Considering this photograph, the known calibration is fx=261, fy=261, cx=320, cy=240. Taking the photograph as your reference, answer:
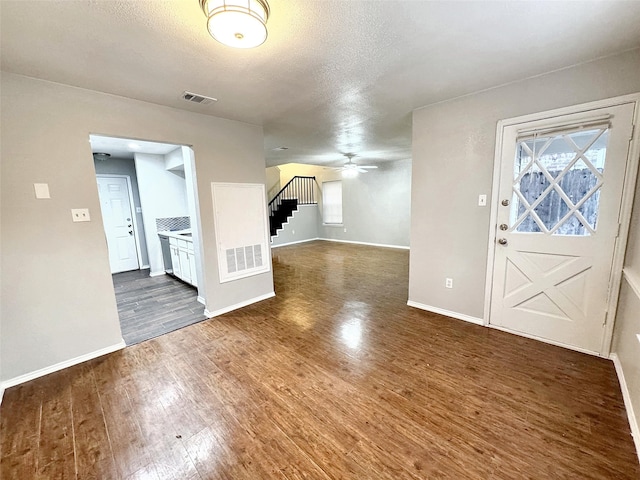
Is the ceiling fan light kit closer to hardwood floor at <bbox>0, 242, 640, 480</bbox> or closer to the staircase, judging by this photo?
the staircase

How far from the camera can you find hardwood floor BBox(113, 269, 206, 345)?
→ 3.09m

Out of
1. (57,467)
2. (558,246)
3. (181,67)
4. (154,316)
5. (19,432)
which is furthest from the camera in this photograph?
(154,316)

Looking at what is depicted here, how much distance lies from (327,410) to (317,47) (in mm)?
2535

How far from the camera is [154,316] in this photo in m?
3.43

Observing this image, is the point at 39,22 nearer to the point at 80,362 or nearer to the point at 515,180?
the point at 80,362

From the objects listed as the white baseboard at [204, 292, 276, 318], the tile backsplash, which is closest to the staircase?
the tile backsplash

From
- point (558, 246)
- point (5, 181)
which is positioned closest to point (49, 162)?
point (5, 181)

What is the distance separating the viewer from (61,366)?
2.38m

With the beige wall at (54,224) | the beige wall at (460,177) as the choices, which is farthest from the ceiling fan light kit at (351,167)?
the beige wall at (54,224)

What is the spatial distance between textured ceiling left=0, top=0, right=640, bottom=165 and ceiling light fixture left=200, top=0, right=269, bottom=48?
130mm

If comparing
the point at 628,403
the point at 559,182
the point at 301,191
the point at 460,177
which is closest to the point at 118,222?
the point at 301,191

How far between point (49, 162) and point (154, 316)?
2.06 metres

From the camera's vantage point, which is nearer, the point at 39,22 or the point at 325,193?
the point at 39,22

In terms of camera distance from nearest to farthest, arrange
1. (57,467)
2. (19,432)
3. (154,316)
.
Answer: (57,467), (19,432), (154,316)
